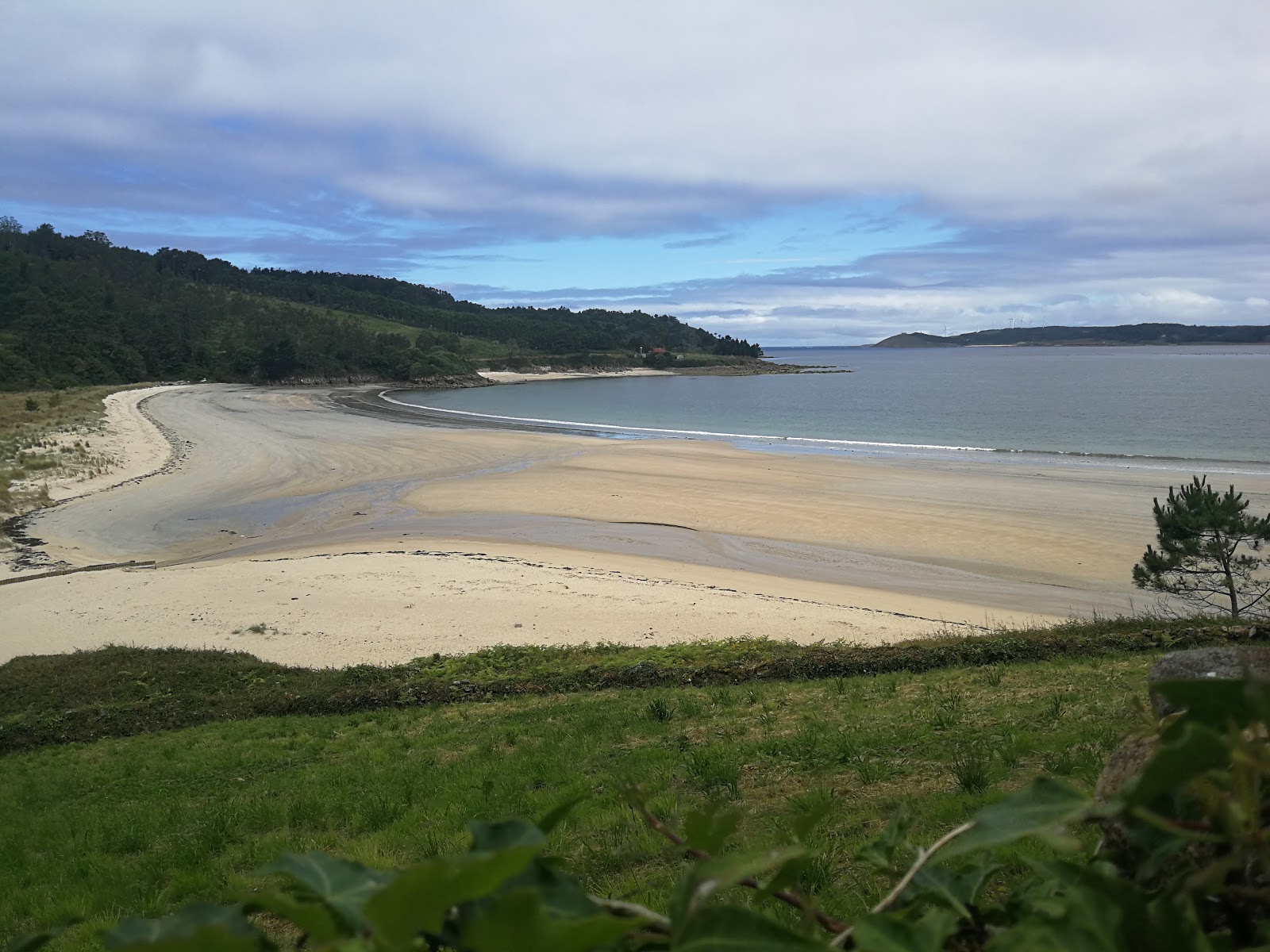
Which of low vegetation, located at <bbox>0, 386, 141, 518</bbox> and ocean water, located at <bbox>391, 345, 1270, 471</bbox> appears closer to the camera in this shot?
low vegetation, located at <bbox>0, 386, 141, 518</bbox>

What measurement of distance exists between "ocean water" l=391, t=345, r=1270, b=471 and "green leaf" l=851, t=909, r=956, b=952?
43855 millimetres

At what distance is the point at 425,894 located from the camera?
0.64 metres

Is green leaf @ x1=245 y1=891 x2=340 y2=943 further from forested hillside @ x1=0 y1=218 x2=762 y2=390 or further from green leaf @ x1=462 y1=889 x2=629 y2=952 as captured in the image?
forested hillside @ x1=0 y1=218 x2=762 y2=390

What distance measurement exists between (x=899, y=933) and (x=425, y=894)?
0.44 meters

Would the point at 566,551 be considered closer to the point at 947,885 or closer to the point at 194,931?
the point at 947,885

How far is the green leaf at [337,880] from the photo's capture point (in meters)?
0.79

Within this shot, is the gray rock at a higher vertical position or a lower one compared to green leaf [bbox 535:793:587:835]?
lower

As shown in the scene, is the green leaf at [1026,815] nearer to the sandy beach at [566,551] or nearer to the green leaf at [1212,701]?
the green leaf at [1212,701]

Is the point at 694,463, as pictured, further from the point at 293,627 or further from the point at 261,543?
the point at 293,627

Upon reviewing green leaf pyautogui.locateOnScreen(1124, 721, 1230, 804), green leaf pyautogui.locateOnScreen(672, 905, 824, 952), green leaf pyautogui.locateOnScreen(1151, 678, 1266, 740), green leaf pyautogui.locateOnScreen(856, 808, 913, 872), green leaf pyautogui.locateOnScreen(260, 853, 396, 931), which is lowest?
green leaf pyautogui.locateOnScreen(856, 808, 913, 872)

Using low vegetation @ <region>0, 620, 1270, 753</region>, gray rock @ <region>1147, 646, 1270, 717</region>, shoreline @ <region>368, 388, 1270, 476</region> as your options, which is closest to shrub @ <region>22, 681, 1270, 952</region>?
gray rock @ <region>1147, 646, 1270, 717</region>

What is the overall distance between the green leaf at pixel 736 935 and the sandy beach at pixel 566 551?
16.1 metres

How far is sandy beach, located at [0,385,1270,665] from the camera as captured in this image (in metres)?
17.8

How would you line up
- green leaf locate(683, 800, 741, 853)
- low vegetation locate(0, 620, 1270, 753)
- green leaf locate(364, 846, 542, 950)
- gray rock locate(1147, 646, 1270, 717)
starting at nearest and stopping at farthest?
green leaf locate(364, 846, 542, 950) < green leaf locate(683, 800, 741, 853) < gray rock locate(1147, 646, 1270, 717) < low vegetation locate(0, 620, 1270, 753)
